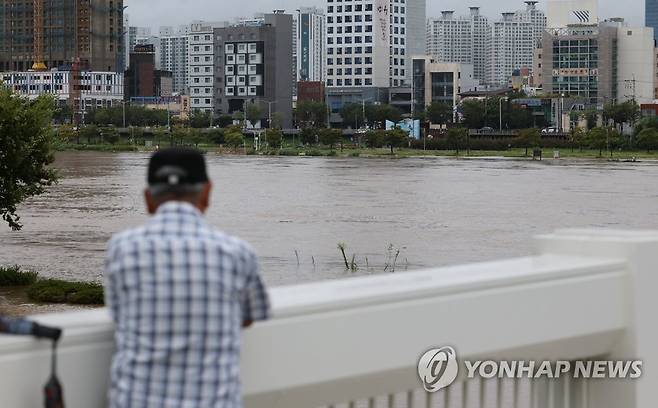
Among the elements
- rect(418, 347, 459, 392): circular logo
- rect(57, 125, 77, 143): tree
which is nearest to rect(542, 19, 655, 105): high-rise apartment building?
Answer: rect(57, 125, 77, 143): tree

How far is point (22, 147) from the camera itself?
21.3m

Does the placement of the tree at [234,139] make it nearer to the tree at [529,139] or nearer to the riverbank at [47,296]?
the tree at [529,139]

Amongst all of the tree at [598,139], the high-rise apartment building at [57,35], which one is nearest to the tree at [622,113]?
the tree at [598,139]

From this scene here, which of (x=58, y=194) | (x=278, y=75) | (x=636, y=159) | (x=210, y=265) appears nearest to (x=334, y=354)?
(x=210, y=265)

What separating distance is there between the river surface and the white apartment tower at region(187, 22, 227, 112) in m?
90.7

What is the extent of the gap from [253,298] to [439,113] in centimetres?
14184

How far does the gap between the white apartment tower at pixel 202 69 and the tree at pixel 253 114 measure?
514 inches

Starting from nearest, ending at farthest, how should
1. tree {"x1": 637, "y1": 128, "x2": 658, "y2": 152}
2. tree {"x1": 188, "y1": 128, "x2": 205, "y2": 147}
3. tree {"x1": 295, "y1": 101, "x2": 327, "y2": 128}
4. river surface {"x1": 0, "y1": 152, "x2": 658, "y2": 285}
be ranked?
river surface {"x1": 0, "y1": 152, "x2": 658, "y2": 285}, tree {"x1": 637, "y1": 128, "x2": 658, "y2": 152}, tree {"x1": 188, "y1": 128, "x2": 205, "y2": 147}, tree {"x1": 295, "y1": 101, "x2": 327, "y2": 128}

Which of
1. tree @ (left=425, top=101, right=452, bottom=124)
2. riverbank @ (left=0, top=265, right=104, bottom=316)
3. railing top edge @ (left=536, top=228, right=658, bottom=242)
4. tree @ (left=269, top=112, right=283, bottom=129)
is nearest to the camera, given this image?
railing top edge @ (left=536, top=228, right=658, bottom=242)

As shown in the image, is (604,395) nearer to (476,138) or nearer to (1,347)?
(1,347)

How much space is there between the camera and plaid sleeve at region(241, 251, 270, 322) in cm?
311

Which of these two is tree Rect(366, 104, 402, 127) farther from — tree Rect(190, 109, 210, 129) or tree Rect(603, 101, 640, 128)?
tree Rect(603, 101, 640, 128)

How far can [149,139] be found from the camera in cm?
14138

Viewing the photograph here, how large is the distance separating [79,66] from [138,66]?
1455 centimetres
